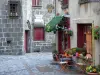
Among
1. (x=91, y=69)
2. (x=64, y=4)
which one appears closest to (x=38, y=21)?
(x=64, y=4)

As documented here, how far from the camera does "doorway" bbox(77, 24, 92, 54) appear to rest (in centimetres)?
1716

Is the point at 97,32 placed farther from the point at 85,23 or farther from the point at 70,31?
the point at 70,31

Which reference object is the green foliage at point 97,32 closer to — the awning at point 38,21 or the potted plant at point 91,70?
the potted plant at point 91,70

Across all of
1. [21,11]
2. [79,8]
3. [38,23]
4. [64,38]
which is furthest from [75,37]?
[38,23]

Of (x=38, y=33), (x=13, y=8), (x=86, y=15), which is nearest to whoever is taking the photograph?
(x=86, y=15)

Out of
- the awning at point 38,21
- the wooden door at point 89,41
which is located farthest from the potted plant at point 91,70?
the awning at point 38,21

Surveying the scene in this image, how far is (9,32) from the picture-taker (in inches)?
1193

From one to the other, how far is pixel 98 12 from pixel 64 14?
5.92 metres

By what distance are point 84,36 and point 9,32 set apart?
1309 cm

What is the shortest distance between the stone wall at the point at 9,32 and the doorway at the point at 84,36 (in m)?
12.4

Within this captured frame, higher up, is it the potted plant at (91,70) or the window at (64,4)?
the window at (64,4)

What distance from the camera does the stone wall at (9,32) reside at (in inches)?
1188

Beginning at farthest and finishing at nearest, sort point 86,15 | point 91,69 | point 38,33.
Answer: point 38,33 → point 86,15 → point 91,69

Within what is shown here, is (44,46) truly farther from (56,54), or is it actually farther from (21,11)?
(56,54)
